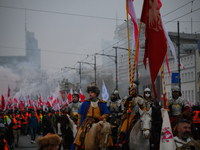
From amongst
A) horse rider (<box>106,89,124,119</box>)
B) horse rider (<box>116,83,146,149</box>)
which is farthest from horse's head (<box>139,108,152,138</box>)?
horse rider (<box>106,89,124,119</box>)

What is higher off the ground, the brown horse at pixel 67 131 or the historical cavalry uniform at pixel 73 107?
the historical cavalry uniform at pixel 73 107

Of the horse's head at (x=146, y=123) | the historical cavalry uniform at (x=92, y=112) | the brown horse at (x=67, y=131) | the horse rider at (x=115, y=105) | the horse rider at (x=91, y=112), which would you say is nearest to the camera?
the horse's head at (x=146, y=123)

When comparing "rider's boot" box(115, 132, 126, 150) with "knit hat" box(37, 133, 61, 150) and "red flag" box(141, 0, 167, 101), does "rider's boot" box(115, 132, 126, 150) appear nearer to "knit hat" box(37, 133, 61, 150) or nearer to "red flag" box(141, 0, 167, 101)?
"red flag" box(141, 0, 167, 101)

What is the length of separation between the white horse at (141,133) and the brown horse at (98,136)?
A: 0.83 metres

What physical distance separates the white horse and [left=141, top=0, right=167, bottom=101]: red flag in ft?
4.17

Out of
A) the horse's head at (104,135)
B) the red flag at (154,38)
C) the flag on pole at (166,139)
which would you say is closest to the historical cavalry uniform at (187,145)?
the flag on pole at (166,139)

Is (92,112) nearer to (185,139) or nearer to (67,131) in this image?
(67,131)

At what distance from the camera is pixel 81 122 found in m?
9.61

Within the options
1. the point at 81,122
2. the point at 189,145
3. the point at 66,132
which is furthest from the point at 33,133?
the point at 189,145

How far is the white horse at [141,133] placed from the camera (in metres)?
8.34

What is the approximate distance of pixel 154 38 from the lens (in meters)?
8.07

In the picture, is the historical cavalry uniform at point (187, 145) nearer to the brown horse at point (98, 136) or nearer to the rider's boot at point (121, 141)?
the brown horse at point (98, 136)

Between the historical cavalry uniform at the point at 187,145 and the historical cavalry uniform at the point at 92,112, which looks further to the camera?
the historical cavalry uniform at the point at 92,112

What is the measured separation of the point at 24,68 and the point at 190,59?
84062mm
